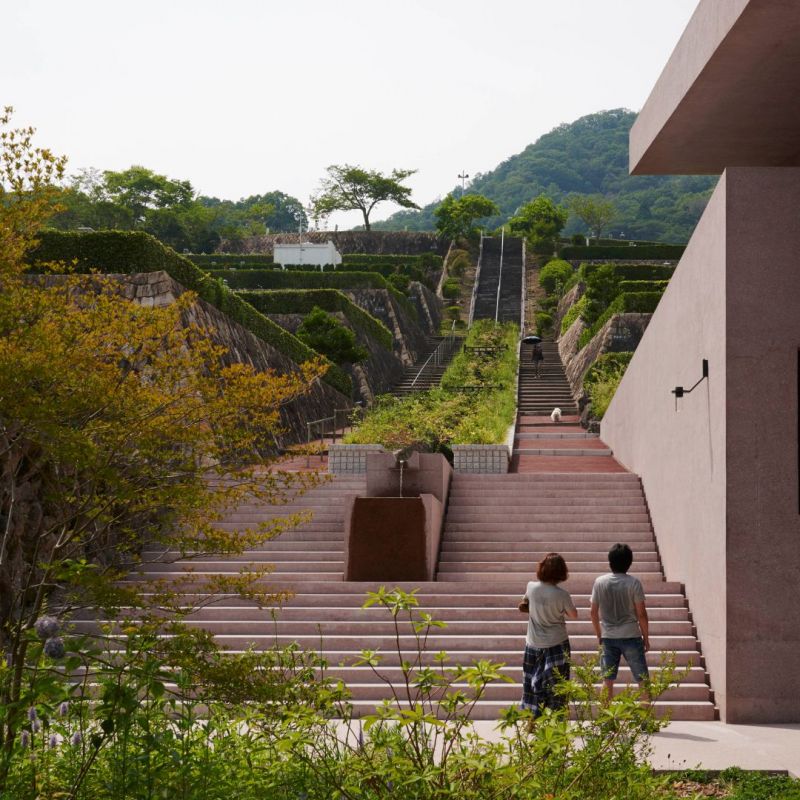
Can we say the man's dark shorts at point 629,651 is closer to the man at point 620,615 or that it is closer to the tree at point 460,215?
the man at point 620,615

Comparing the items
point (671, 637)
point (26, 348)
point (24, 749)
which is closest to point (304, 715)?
point (24, 749)

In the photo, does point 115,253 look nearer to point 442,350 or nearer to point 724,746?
point 724,746

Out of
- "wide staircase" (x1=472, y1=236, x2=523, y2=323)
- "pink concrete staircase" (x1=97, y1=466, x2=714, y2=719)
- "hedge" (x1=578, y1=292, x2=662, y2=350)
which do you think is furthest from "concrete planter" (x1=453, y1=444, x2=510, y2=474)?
"wide staircase" (x1=472, y1=236, x2=523, y2=323)

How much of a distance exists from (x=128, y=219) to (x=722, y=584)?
222 ft

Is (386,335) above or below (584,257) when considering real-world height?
below

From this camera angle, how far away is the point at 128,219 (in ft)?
240

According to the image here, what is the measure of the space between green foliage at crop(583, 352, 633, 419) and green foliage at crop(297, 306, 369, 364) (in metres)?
7.01

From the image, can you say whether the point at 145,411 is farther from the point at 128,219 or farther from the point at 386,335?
the point at 128,219

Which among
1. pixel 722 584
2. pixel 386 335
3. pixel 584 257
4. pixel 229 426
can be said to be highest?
pixel 584 257

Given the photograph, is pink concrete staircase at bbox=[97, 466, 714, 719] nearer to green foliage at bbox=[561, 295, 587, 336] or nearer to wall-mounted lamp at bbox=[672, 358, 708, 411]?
wall-mounted lamp at bbox=[672, 358, 708, 411]

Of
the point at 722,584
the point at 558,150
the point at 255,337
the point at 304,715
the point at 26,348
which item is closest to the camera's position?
the point at 304,715

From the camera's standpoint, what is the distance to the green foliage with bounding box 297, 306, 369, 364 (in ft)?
110

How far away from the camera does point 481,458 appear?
59.9 ft

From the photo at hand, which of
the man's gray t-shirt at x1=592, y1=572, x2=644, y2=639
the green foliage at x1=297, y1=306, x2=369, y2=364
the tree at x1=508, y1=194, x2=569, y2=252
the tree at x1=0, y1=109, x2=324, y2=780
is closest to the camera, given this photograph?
the tree at x1=0, y1=109, x2=324, y2=780
